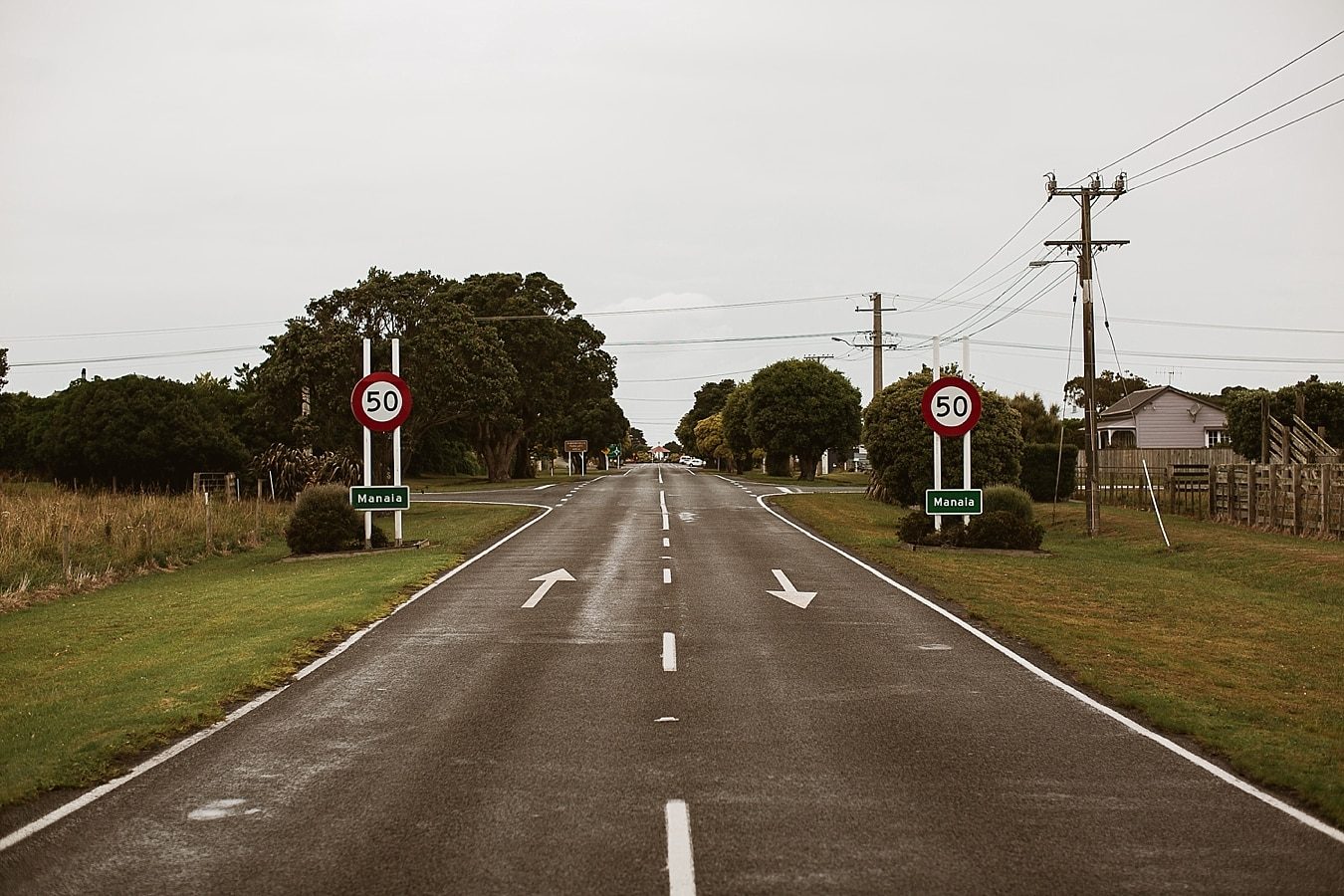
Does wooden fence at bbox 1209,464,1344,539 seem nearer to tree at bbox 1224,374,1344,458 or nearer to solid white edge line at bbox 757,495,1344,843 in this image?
tree at bbox 1224,374,1344,458

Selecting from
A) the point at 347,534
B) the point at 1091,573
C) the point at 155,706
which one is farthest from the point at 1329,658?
the point at 347,534

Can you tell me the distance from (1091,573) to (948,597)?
206 inches

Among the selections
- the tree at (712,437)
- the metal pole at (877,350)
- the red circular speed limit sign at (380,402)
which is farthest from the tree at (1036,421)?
the tree at (712,437)

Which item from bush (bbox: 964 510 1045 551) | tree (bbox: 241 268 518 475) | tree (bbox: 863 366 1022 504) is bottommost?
bush (bbox: 964 510 1045 551)

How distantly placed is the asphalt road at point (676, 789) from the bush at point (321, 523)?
12998 millimetres

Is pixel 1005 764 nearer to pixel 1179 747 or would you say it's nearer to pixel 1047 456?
pixel 1179 747

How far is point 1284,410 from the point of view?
43844 mm

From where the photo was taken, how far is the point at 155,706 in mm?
10062

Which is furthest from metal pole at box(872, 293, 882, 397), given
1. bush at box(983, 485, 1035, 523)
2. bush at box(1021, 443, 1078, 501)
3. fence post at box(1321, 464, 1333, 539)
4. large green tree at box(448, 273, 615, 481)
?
fence post at box(1321, 464, 1333, 539)

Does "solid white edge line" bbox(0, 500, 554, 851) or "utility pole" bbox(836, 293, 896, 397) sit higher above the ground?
"utility pole" bbox(836, 293, 896, 397)

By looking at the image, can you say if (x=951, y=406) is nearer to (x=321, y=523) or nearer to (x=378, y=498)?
(x=378, y=498)

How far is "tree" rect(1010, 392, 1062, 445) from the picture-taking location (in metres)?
54.9

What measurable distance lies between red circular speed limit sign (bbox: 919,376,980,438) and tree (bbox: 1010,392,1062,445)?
99.2ft

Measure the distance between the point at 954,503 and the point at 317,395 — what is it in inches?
907
